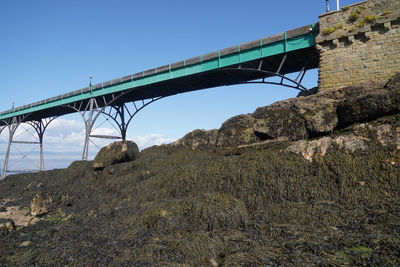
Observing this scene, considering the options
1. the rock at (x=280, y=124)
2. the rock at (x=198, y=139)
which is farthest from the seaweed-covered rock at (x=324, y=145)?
the rock at (x=198, y=139)

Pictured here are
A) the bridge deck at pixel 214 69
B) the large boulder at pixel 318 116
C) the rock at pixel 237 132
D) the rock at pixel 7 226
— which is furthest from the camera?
the bridge deck at pixel 214 69

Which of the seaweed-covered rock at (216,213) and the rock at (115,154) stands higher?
the rock at (115,154)

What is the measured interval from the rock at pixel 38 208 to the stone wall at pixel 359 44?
44.6ft

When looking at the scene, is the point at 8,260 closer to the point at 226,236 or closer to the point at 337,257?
the point at 226,236

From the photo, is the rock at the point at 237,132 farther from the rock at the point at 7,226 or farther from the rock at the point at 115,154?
the rock at the point at 7,226

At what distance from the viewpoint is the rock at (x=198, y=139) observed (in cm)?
1200

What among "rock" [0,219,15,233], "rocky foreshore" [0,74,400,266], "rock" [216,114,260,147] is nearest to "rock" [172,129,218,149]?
"rock" [216,114,260,147]

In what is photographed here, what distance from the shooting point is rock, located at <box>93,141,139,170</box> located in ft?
40.8

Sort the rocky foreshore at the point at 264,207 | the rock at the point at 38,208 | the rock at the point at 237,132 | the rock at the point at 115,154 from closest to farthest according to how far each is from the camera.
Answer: the rocky foreshore at the point at 264,207
the rock at the point at 38,208
the rock at the point at 237,132
the rock at the point at 115,154

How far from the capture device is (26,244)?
19.6 ft

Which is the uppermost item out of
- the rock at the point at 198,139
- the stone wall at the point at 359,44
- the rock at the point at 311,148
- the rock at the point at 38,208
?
the stone wall at the point at 359,44

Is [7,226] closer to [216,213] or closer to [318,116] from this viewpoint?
[216,213]

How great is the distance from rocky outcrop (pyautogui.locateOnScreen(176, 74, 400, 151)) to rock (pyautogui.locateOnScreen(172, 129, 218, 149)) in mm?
1305

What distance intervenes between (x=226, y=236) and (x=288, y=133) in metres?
5.25
